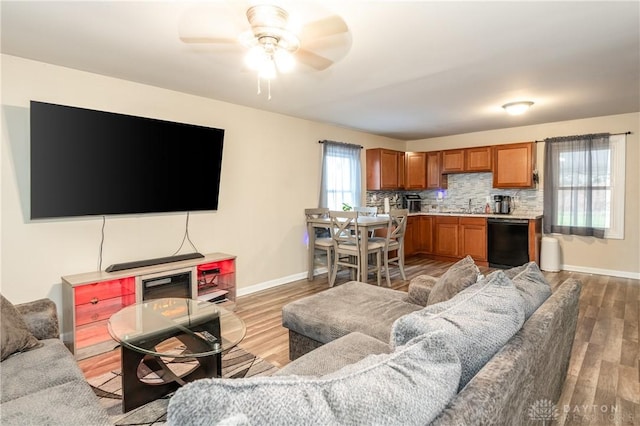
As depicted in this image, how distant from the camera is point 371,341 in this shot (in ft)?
6.03

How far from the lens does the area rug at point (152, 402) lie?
1865mm

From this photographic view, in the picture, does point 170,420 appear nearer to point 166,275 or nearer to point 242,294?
point 166,275

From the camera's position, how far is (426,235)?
256 inches

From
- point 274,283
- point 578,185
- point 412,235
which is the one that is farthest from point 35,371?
point 578,185

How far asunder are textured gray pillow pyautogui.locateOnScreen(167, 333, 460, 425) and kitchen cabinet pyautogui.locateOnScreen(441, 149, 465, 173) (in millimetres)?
5902

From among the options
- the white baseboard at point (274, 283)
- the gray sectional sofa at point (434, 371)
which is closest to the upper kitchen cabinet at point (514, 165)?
the white baseboard at point (274, 283)

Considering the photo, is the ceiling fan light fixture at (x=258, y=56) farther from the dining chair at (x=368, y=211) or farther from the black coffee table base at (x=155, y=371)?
the dining chair at (x=368, y=211)

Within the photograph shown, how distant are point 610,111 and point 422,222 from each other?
3.20m

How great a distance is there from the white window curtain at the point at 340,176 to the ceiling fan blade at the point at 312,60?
238cm

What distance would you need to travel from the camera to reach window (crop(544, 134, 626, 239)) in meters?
4.90

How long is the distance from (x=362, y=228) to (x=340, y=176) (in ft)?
4.92

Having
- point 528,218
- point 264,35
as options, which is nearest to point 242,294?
point 264,35

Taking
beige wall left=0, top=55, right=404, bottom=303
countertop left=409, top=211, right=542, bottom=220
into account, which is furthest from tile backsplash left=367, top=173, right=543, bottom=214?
beige wall left=0, top=55, right=404, bottom=303

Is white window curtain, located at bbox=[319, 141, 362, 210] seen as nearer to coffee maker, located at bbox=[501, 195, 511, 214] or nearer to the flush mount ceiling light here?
the flush mount ceiling light
